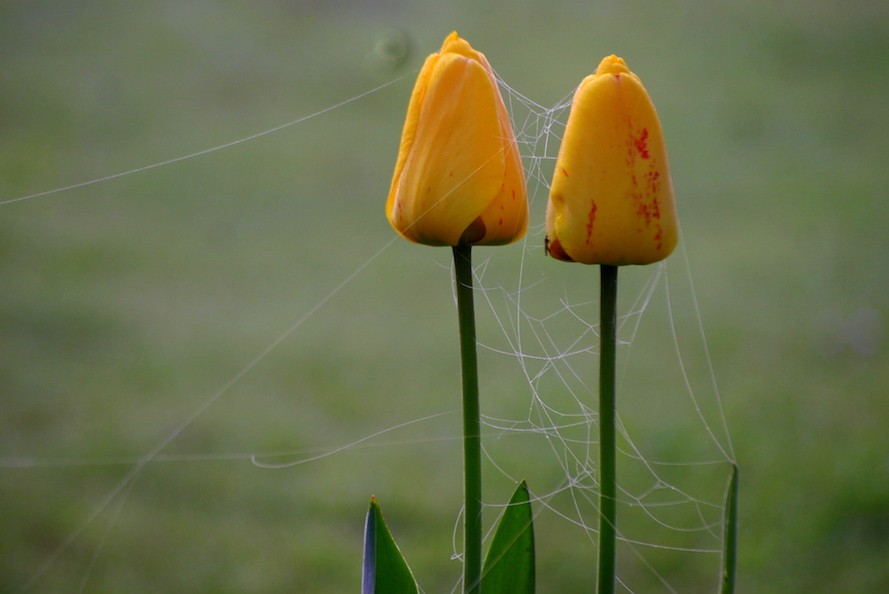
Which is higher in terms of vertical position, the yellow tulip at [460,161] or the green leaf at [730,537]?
the yellow tulip at [460,161]

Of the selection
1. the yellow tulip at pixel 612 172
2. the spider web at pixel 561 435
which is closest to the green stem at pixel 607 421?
the yellow tulip at pixel 612 172

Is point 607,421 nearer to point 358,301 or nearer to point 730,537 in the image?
point 730,537

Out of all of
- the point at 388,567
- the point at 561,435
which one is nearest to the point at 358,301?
the point at 561,435

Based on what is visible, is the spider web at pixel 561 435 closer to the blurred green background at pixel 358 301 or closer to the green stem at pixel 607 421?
the blurred green background at pixel 358 301

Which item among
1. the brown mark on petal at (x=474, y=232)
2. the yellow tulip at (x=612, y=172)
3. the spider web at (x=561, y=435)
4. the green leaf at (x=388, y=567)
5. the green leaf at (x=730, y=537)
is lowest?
the spider web at (x=561, y=435)

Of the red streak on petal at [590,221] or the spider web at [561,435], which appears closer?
the red streak on petal at [590,221]

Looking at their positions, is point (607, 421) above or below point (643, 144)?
below
